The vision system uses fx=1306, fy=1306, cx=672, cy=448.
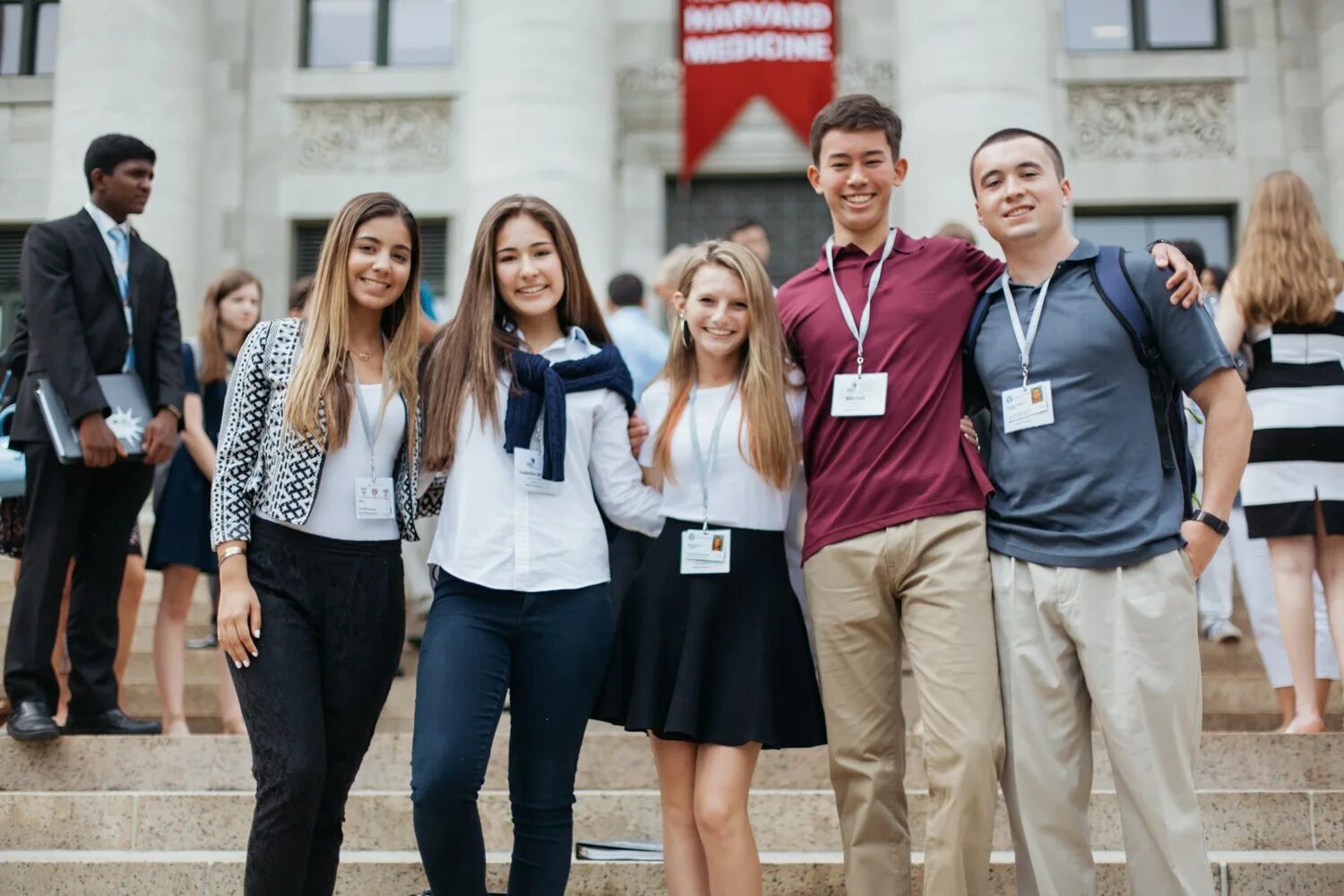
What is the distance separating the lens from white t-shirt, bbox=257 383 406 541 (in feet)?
11.4

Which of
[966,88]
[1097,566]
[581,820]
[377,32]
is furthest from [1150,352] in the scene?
[377,32]

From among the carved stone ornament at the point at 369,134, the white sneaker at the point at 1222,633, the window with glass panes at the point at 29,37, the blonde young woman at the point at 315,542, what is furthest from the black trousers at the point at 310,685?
the window with glass panes at the point at 29,37

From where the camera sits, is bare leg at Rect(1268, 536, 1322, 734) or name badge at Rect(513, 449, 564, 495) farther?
bare leg at Rect(1268, 536, 1322, 734)

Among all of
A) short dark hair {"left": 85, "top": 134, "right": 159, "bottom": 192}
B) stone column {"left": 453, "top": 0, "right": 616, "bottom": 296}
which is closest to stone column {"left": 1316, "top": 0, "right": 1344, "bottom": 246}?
stone column {"left": 453, "top": 0, "right": 616, "bottom": 296}

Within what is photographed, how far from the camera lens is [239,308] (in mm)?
6207

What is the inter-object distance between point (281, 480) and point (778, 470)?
135 cm

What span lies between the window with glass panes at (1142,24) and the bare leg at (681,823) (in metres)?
11.9

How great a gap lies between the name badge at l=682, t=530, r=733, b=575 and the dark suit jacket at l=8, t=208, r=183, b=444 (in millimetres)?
2588

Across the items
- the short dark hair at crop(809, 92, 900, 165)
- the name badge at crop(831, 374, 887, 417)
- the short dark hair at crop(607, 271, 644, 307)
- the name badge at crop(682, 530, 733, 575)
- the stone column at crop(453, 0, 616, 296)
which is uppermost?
the stone column at crop(453, 0, 616, 296)

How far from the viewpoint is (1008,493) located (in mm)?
3518

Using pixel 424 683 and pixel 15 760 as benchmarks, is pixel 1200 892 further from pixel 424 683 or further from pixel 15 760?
pixel 15 760

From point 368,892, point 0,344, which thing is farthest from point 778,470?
point 0,344

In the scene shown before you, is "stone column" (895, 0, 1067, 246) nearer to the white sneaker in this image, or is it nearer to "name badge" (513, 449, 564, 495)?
the white sneaker

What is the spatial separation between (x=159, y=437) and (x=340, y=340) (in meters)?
1.99
